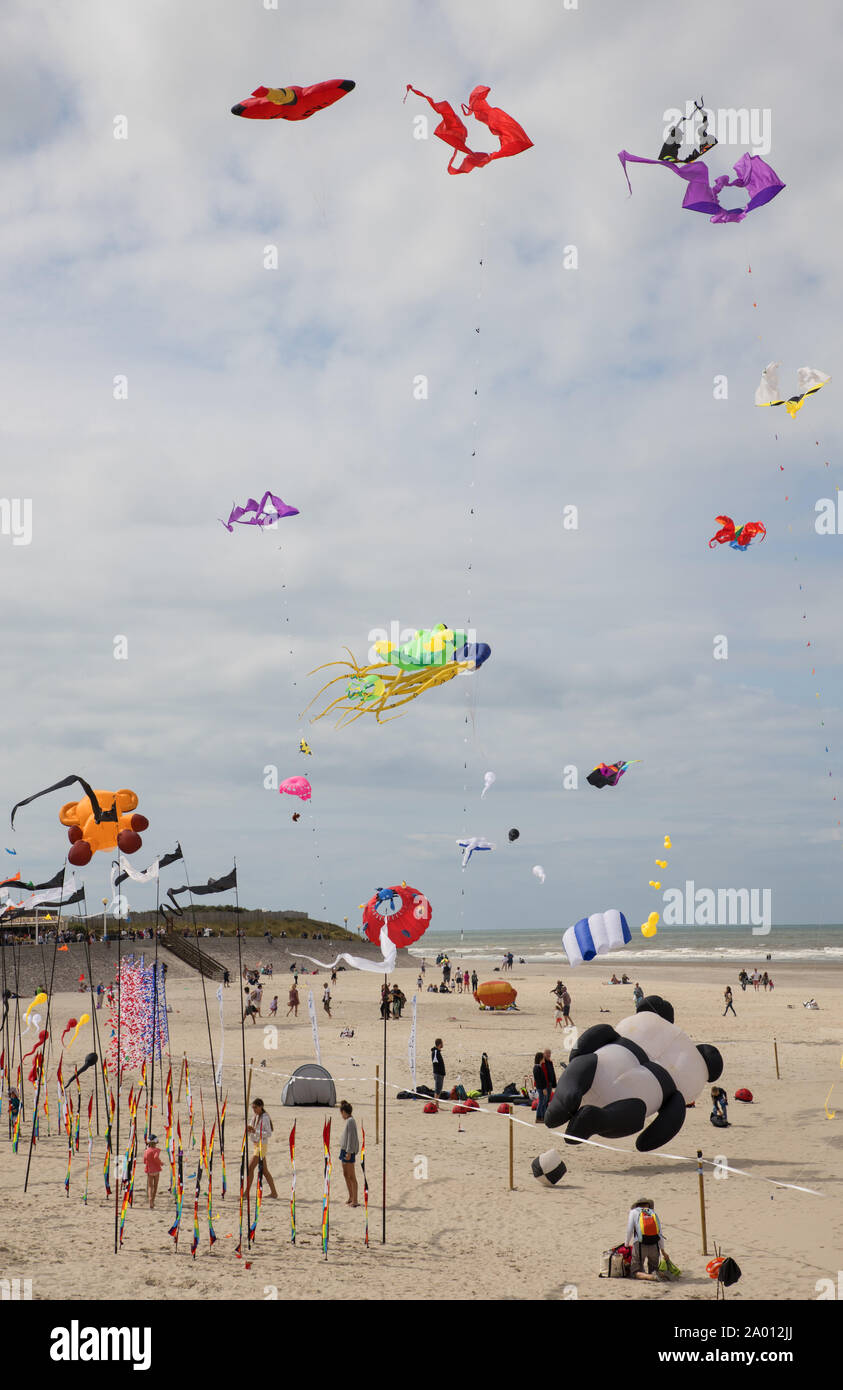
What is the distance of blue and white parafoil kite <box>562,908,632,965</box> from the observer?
1392 centimetres

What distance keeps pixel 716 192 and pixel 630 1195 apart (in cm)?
1335

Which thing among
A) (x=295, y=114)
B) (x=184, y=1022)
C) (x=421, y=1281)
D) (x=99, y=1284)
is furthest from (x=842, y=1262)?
(x=184, y=1022)

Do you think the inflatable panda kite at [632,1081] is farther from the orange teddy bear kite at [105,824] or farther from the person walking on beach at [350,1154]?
the orange teddy bear kite at [105,824]

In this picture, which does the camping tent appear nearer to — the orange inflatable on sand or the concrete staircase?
the orange inflatable on sand

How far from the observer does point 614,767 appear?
3086 cm

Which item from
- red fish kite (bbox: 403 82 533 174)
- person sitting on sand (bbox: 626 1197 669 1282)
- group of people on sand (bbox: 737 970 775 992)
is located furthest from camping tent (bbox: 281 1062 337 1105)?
group of people on sand (bbox: 737 970 775 992)

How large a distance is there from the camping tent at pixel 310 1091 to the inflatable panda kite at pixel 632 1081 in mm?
6953

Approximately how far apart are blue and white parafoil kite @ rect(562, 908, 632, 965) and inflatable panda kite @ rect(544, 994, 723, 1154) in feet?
3.23

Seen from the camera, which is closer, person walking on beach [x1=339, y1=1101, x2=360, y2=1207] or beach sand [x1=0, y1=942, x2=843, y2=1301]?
beach sand [x1=0, y1=942, x2=843, y2=1301]

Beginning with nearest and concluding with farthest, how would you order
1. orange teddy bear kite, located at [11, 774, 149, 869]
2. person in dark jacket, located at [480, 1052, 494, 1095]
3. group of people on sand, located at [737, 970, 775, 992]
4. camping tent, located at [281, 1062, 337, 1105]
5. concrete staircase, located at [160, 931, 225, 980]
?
orange teddy bear kite, located at [11, 774, 149, 869] → camping tent, located at [281, 1062, 337, 1105] → person in dark jacket, located at [480, 1052, 494, 1095] → group of people on sand, located at [737, 970, 775, 992] → concrete staircase, located at [160, 931, 225, 980]

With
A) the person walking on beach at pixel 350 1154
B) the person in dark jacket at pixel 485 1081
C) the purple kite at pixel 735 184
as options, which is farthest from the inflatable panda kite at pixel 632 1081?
the purple kite at pixel 735 184

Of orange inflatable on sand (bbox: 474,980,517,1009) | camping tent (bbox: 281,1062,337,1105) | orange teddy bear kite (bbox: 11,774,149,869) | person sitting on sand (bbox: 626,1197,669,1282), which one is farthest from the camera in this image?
orange inflatable on sand (bbox: 474,980,517,1009)

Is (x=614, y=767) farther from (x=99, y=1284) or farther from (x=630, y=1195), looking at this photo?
(x=99, y=1284)

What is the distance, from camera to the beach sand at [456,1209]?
10234 millimetres
